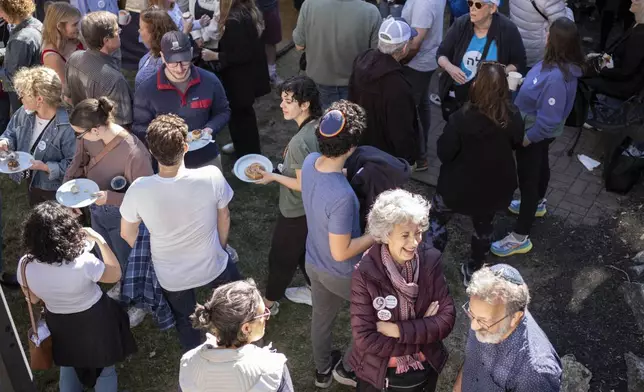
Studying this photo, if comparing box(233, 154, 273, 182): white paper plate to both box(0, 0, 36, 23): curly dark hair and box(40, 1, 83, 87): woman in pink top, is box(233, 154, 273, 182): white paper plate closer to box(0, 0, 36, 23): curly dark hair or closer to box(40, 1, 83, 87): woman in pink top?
box(40, 1, 83, 87): woman in pink top

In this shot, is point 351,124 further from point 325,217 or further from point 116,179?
point 116,179

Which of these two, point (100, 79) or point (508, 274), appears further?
point (100, 79)

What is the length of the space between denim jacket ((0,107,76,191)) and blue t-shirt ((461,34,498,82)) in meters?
3.15

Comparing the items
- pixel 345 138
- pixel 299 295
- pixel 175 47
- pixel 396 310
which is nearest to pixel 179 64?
pixel 175 47

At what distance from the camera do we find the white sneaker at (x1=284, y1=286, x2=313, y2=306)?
17.3ft

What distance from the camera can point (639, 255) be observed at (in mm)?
5547

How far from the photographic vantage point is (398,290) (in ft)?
11.3

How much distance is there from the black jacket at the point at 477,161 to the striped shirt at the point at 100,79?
7.83 feet

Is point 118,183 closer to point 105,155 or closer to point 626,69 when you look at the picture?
point 105,155

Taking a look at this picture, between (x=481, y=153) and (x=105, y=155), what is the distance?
8.19 feet

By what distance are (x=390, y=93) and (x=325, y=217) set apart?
155cm

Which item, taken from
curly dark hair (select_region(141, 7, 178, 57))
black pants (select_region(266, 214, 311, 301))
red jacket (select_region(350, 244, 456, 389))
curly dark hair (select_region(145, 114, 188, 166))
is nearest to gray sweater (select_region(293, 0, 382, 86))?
curly dark hair (select_region(141, 7, 178, 57))

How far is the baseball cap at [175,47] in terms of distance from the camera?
4754 mm

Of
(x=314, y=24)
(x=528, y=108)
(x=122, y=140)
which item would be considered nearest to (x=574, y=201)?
(x=528, y=108)
